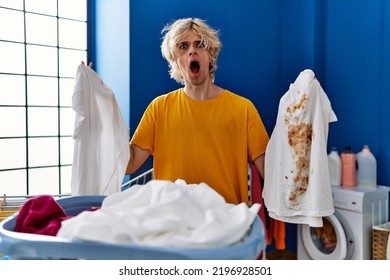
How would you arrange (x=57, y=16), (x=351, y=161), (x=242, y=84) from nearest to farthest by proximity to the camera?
(x=351, y=161)
(x=57, y=16)
(x=242, y=84)

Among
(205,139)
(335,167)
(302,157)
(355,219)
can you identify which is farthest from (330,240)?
(205,139)

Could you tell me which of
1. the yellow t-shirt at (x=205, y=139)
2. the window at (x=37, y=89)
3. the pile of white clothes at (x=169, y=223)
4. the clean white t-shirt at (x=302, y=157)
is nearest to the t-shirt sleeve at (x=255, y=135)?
the yellow t-shirt at (x=205, y=139)

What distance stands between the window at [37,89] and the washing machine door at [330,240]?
1642 mm

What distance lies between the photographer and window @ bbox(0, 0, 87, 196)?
7.56 feet

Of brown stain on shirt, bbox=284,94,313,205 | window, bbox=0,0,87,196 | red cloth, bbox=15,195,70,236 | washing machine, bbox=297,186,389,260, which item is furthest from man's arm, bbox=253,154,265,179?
window, bbox=0,0,87,196

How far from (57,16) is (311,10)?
1.72 meters

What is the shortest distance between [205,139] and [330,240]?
1.38 meters

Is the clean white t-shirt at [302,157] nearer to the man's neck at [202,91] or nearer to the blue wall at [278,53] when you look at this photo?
the man's neck at [202,91]

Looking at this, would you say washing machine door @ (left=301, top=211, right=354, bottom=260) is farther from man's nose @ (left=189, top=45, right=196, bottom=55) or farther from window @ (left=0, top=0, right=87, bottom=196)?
window @ (left=0, top=0, right=87, bottom=196)

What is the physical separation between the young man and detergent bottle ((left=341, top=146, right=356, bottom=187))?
3.21ft

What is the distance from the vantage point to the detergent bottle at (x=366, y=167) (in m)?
2.32

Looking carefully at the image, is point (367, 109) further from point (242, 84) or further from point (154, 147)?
point (154, 147)

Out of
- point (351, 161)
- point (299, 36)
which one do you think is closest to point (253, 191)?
point (351, 161)

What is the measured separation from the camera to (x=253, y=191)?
6.31ft
